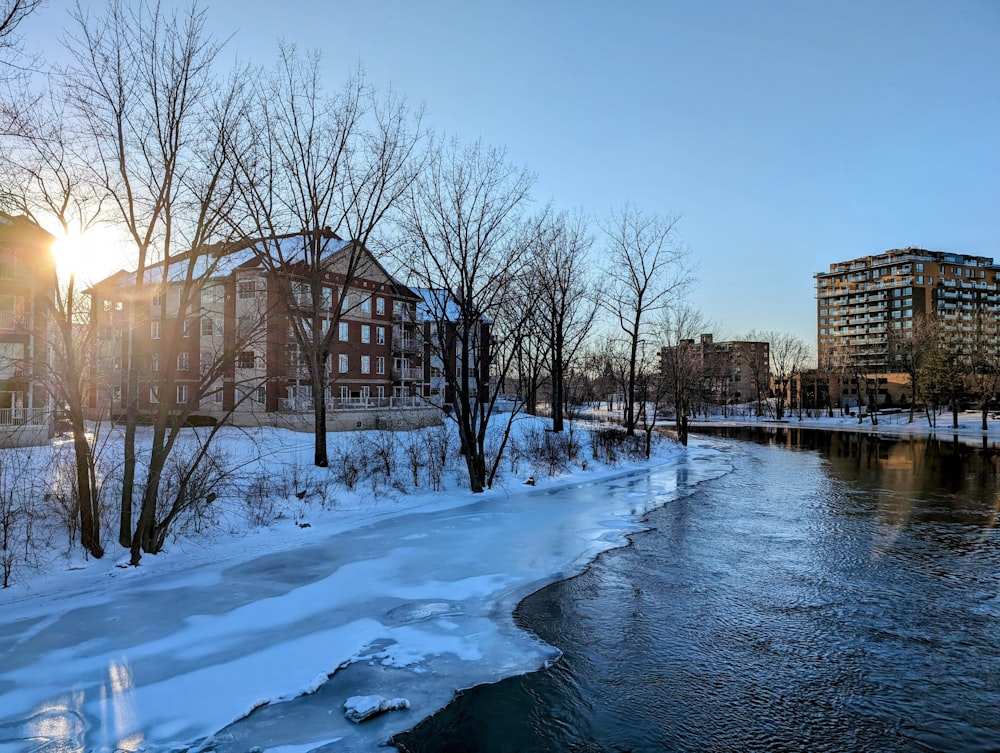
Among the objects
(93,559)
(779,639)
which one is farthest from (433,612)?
(93,559)

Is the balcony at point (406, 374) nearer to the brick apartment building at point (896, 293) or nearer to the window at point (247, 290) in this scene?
the window at point (247, 290)

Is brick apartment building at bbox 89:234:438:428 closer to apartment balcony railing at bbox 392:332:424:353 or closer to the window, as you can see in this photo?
apartment balcony railing at bbox 392:332:424:353

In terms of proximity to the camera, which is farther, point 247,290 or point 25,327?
point 247,290

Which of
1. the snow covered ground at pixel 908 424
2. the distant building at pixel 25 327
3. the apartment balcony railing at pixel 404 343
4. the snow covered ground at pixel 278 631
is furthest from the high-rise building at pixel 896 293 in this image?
the distant building at pixel 25 327

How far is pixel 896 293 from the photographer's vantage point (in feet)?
384

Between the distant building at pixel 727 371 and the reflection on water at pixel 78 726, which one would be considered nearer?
the reflection on water at pixel 78 726

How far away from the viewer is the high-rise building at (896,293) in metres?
115

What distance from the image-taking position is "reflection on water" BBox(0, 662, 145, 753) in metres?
5.50

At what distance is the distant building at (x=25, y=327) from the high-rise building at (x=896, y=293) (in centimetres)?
11850

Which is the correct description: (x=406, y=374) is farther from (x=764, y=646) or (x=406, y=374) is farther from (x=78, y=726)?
(x=78, y=726)

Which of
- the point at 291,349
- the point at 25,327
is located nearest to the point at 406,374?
the point at 291,349

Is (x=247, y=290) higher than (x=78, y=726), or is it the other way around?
(x=247, y=290)

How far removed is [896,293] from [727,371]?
3631cm

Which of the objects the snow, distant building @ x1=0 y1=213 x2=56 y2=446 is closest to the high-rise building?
distant building @ x1=0 y1=213 x2=56 y2=446
